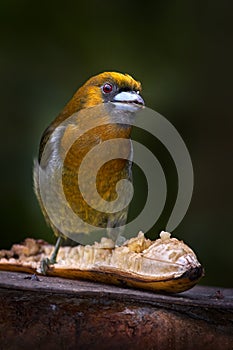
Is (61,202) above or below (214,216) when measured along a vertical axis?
below

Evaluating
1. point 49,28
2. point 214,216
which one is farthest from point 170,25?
point 214,216

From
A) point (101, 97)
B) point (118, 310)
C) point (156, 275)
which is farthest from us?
point (101, 97)

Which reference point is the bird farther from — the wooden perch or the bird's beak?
the wooden perch

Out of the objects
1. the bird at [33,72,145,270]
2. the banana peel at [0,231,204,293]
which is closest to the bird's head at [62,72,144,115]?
the bird at [33,72,145,270]

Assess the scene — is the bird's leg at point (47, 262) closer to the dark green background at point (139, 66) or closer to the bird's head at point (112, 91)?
the bird's head at point (112, 91)

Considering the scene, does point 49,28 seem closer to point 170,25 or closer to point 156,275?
point 170,25
